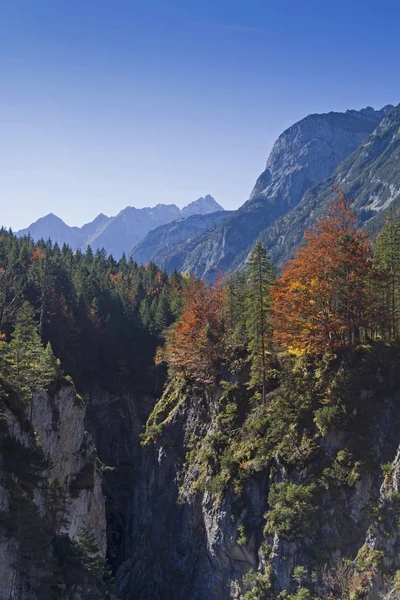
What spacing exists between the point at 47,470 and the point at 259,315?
20.6 meters

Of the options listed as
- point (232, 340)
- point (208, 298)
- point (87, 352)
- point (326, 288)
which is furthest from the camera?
point (87, 352)

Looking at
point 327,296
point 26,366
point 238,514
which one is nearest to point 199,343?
point 327,296

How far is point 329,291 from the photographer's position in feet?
113

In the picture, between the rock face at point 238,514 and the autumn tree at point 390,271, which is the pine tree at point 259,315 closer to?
the rock face at point 238,514

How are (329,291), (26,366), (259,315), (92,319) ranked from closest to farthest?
(26,366) → (329,291) → (259,315) → (92,319)

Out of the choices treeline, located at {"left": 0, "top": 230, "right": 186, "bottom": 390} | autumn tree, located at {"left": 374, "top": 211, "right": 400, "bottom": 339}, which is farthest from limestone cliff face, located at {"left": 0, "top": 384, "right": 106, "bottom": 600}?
autumn tree, located at {"left": 374, "top": 211, "right": 400, "bottom": 339}

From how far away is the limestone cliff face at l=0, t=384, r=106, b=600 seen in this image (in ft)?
77.2

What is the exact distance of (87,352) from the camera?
6831 cm

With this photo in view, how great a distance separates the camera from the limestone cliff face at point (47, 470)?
23.5m

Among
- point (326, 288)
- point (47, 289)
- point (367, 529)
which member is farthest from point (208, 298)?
point (367, 529)

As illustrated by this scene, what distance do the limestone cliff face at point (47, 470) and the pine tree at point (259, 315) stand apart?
16515 mm

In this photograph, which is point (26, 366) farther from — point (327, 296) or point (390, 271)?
point (390, 271)

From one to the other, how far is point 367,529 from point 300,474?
565cm

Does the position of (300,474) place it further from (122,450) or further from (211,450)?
(122,450)
